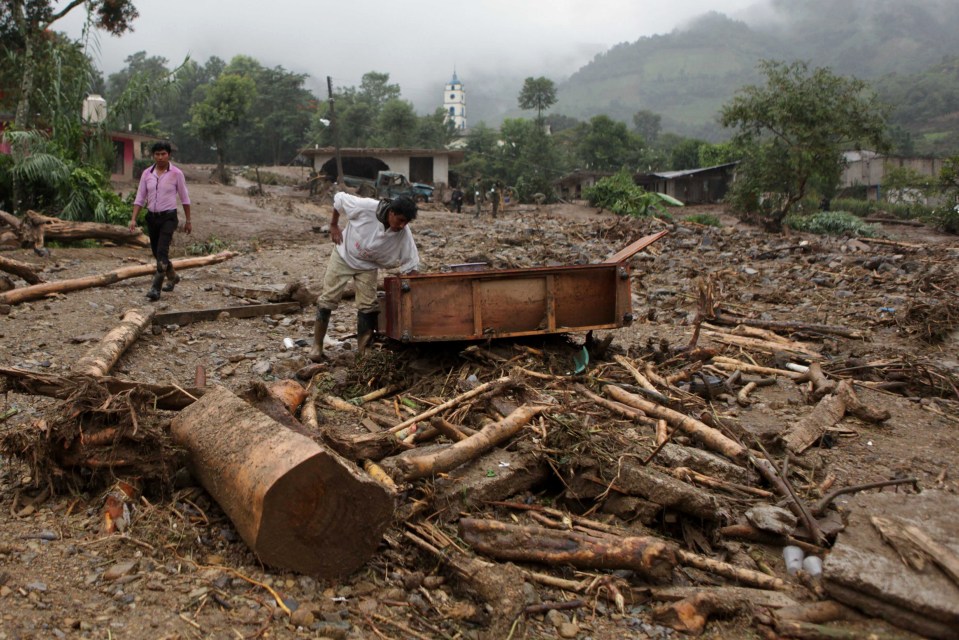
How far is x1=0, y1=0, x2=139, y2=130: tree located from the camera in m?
15.4

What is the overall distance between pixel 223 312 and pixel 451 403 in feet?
13.5

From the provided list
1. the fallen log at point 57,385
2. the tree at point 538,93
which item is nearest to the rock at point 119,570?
the fallen log at point 57,385

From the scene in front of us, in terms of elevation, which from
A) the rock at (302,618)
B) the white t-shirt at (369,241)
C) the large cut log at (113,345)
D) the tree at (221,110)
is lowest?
the rock at (302,618)

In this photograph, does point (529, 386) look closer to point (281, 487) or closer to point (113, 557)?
point (281, 487)

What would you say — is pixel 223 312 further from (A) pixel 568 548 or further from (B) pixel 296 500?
(A) pixel 568 548

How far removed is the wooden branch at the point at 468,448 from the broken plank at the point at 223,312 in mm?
4253

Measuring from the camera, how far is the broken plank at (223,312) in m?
6.92

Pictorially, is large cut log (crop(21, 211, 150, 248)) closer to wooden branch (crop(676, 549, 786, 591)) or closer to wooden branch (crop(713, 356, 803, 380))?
wooden branch (crop(713, 356, 803, 380))

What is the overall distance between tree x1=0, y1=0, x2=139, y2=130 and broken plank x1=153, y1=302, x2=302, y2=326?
31.0ft

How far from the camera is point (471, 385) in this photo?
4.64 m

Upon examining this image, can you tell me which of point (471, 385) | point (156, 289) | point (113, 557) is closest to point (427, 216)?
point (156, 289)

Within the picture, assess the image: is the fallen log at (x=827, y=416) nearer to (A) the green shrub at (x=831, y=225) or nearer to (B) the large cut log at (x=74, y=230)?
(B) the large cut log at (x=74, y=230)

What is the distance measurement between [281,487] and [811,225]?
86.1 feet

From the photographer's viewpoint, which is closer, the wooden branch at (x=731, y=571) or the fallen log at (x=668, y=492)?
the wooden branch at (x=731, y=571)
